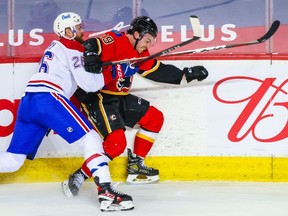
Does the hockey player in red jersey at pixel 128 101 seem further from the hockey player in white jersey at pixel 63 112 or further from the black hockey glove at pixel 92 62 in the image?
the hockey player in white jersey at pixel 63 112

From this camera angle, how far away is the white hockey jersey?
178 inches

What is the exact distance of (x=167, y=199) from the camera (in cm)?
469

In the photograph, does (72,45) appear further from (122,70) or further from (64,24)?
(122,70)

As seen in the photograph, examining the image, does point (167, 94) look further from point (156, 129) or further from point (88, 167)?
point (88, 167)

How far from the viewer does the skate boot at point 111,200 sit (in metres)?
4.39

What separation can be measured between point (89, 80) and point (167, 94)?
843 mm

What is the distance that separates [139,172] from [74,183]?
0.50m

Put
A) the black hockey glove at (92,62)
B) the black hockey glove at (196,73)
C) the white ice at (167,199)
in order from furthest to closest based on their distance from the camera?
the black hockey glove at (196,73) → the black hockey glove at (92,62) → the white ice at (167,199)

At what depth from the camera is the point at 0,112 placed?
5203mm

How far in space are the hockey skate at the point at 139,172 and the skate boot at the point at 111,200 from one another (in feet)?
2.43

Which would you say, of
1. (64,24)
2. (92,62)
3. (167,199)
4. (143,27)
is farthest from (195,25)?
(167,199)

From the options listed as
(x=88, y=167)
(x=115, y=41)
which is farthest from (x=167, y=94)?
(x=88, y=167)

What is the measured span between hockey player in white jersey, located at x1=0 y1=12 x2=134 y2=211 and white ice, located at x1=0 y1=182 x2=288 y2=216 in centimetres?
18

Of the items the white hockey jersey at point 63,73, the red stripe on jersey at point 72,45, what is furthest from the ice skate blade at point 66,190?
the red stripe on jersey at point 72,45
